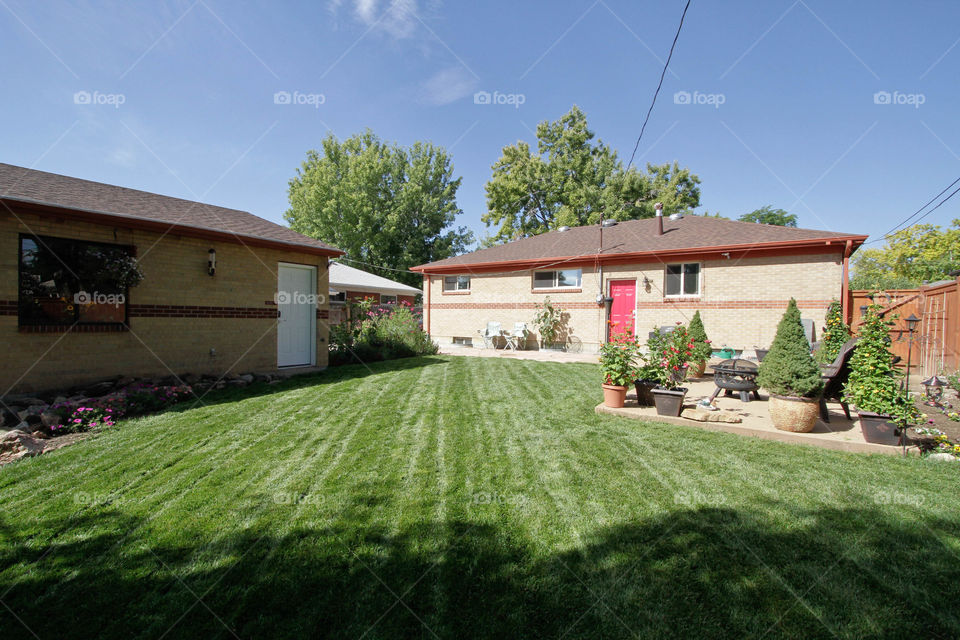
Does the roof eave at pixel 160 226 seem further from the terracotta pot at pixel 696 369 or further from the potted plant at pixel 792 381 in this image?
the potted plant at pixel 792 381

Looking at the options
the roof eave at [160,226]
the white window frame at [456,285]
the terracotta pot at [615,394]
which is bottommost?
the terracotta pot at [615,394]

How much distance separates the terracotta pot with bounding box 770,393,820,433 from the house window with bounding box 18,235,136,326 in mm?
9710

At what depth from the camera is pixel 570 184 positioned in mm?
28672

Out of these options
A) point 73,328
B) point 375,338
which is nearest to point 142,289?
point 73,328

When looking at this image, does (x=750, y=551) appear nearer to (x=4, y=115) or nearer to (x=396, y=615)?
(x=396, y=615)

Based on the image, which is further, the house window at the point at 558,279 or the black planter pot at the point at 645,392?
the house window at the point at 558,279

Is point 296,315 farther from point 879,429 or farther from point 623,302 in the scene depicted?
point 879,429

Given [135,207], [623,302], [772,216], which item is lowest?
[623,302]

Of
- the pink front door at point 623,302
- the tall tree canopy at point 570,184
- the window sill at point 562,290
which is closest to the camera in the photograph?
→ the pink front door at point 623,302

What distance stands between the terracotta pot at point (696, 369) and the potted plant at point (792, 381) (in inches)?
160

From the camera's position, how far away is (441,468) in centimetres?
354

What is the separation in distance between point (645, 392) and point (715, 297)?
7993 mm

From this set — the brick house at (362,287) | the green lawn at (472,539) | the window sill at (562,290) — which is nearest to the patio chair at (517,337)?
the window sill at (562,290)

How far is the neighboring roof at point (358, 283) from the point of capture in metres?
19.6
